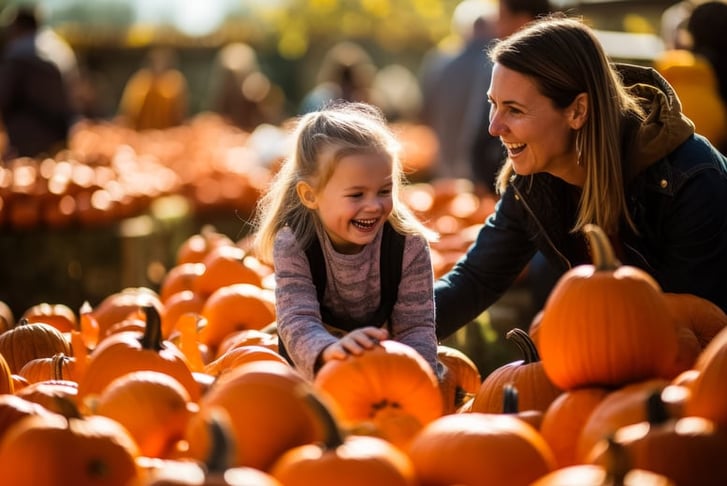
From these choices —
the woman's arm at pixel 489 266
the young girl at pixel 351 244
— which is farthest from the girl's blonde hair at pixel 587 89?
the young girl at pixel 351 244

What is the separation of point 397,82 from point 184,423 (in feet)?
82.0

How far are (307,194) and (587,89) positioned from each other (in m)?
0.86

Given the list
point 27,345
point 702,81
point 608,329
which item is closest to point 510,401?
point 608,329

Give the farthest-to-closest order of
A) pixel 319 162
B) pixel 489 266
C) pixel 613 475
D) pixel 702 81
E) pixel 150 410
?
1. pixel 702 81
2. pixel 489 266
3. pixel 319 162
4. pixel 150 410
5. pixel 613 475

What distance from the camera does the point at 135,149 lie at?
1468cm

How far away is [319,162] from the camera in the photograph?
3178mm

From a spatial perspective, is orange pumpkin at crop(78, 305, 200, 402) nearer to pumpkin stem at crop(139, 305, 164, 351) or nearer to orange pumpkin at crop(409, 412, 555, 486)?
pumpkin stem at crop(139, 305, 164, 351)

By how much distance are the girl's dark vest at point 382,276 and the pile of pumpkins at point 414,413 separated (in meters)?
0.22

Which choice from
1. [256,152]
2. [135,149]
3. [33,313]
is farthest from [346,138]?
[135,149]

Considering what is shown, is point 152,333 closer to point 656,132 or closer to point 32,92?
point 656,132

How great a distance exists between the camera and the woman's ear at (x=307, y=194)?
3221 mm

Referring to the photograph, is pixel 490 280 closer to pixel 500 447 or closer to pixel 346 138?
pixel 346 138

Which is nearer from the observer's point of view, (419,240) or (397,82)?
(419,240)

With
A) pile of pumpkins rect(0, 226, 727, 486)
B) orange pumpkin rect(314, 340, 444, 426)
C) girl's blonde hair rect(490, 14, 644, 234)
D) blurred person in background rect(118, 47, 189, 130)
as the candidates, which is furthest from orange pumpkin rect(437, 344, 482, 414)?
blurred person in background rect(118, 47, 189, 130)
